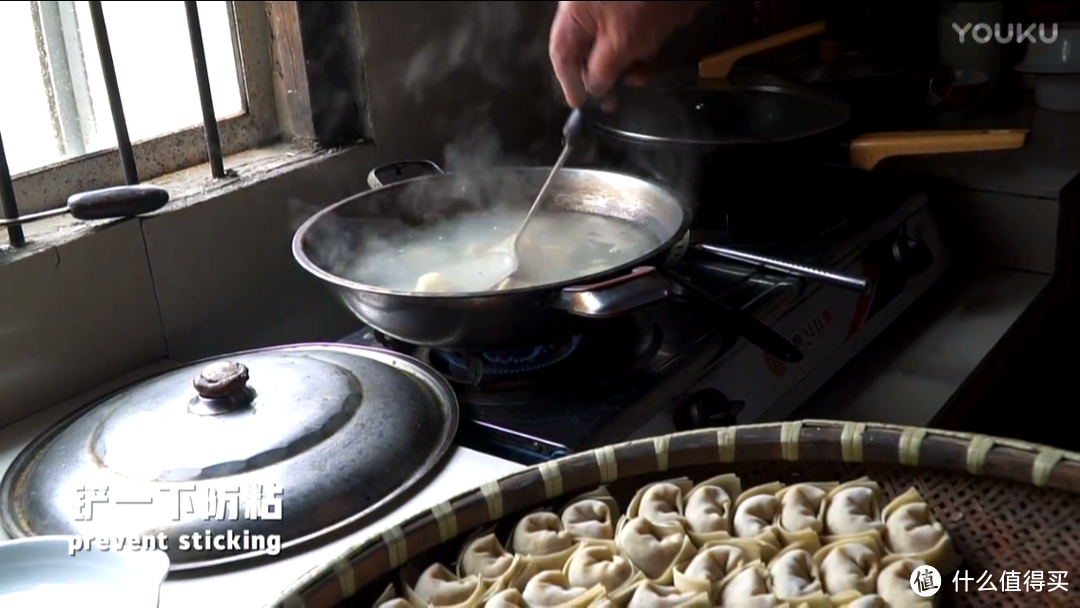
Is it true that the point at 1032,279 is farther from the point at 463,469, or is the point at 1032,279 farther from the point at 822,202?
the point at 463,469

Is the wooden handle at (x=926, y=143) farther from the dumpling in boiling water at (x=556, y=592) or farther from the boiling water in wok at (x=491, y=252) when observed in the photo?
the dumpling in boiling water at (x=556, y=592)

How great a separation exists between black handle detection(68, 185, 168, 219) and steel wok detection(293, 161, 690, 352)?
172 millimetres

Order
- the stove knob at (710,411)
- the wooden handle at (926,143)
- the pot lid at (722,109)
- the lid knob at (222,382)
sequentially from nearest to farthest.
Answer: the lid knob at (222,382) < the stove knob at (710,411) < the wooden handle at (926,143) < the pot lid at (722,109)

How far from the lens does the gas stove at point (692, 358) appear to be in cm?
99

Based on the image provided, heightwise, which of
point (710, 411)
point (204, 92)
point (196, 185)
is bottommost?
point (710, 411)

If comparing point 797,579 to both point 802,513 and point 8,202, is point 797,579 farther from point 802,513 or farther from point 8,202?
point 8,202

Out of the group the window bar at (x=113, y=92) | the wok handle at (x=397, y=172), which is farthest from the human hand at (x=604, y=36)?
the window bar at (x=113, y=92)

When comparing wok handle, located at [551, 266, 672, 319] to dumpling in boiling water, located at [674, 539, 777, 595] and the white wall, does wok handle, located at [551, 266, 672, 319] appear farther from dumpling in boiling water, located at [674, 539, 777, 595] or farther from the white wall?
the white wall

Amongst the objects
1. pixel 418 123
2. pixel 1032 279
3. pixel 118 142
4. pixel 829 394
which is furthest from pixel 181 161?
pixel 1032 279

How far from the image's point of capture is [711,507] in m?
0.78

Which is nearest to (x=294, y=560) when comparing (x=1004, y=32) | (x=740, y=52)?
(x=740, y=52)

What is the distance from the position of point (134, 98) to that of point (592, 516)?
38.0 inches

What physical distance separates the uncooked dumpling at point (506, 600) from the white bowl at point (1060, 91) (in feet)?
4.84

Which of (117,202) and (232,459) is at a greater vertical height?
(117,202)
